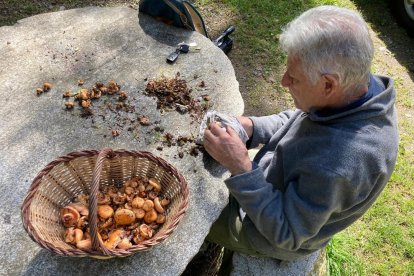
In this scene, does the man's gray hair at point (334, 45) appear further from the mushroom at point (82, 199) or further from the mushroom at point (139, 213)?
the mushroom at point (82, 199)

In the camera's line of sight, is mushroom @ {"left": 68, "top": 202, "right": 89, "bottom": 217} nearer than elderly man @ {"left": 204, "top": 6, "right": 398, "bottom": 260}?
No

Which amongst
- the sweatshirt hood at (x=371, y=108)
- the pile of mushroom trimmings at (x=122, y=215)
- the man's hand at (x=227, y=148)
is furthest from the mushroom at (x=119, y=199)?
the sweatshirt hood at (x=371, y=108)

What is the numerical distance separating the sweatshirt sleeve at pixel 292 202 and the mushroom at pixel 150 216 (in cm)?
37

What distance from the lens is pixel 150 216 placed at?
1889 millimetres

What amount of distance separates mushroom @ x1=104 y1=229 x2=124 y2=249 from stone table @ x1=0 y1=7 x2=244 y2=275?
12 centimetres

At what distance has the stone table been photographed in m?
1.83

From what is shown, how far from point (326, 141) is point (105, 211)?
40.4 inches

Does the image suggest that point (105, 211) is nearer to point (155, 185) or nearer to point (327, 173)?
point (155, 185)

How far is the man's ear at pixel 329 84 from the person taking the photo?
1625 millimetres

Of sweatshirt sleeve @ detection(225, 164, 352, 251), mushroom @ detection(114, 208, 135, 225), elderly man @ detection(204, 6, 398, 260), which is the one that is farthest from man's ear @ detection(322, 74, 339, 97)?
mushroom @ detection(114, 208, 135, 225)

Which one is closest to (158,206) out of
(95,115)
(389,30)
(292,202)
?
(292,202)

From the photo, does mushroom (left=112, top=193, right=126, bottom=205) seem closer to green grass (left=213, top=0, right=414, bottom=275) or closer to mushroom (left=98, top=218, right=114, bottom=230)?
mushroom (left=98, top=218, right=114, bottom=230)

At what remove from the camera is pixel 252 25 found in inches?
203

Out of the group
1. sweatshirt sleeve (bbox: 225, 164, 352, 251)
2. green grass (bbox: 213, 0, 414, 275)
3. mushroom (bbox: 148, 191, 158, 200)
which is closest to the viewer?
sweatshirt sleeve (bbox: 225, 164, 352, 251)
